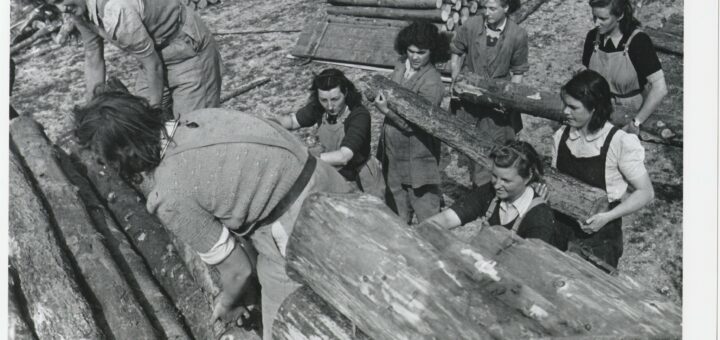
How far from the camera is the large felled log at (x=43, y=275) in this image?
3812 millimetres

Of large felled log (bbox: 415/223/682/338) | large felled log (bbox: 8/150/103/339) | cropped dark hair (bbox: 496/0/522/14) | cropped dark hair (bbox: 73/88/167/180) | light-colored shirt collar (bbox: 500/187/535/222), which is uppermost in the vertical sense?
cropped dark hair (bbox: 73/88/167/180)

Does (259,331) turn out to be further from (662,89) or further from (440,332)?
(662,89)

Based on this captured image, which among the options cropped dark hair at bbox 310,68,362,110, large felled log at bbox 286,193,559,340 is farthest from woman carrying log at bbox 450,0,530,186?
large felled log at bbox 286,193,559,340

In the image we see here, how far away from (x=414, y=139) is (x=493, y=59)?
102 centimetres

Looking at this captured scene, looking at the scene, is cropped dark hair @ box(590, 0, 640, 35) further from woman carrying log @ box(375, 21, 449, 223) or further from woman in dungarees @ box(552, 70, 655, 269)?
woman carrying log @ box(375, 21, 449, 223)

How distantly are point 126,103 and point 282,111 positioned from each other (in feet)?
16.4

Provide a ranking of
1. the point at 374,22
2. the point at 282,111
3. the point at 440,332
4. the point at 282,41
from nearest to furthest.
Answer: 1. the point at 440,332
2. the point at 282,111
3. the point at 374,22
4. the point at 282,41

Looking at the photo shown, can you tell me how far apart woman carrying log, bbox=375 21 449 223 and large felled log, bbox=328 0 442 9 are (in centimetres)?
340

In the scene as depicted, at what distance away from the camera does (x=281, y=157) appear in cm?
331

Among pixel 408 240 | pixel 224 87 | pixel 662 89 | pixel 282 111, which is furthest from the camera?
pixel 224 87

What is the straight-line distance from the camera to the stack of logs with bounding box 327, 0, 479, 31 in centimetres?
884

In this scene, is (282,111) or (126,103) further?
(282,111)

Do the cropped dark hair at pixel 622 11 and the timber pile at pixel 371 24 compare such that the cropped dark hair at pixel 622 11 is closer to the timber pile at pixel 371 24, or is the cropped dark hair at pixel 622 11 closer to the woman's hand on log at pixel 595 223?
the woman's hand on log at pixel 595 223

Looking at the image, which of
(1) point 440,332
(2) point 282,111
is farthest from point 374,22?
(1) point 440,332
